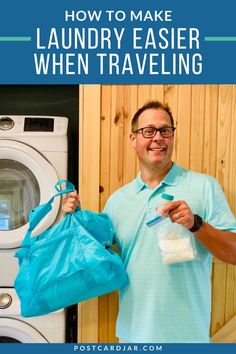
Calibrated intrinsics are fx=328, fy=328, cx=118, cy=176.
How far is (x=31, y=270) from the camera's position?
4.20ft

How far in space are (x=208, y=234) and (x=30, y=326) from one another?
41.0 inches

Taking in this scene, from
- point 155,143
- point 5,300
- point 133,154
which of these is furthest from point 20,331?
point 155,143

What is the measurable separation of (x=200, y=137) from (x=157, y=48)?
45 centimetres

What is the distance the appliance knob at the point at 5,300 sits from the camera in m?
1.63

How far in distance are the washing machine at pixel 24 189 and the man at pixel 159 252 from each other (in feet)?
1.35

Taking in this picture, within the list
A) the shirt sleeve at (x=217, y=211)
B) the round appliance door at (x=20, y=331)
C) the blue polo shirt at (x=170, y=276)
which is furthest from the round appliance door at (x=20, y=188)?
the shirt sleeve at (x=217, y=211)

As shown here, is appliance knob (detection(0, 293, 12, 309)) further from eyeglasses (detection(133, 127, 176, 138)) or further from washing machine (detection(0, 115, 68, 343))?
eyeglasses (detection(133, 127, 176, 138))

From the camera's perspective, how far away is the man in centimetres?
121

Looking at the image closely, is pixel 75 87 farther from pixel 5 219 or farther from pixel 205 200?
pixel 205 200

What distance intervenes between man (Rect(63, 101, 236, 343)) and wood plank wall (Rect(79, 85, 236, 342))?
0.26 meters

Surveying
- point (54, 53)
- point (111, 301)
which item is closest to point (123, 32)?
point (54, 53)

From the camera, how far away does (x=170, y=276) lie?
1.22 metres

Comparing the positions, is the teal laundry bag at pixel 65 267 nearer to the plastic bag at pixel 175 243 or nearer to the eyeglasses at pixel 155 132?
the plastic bag at pixel 175 243

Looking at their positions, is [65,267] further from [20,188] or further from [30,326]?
[20,188]
